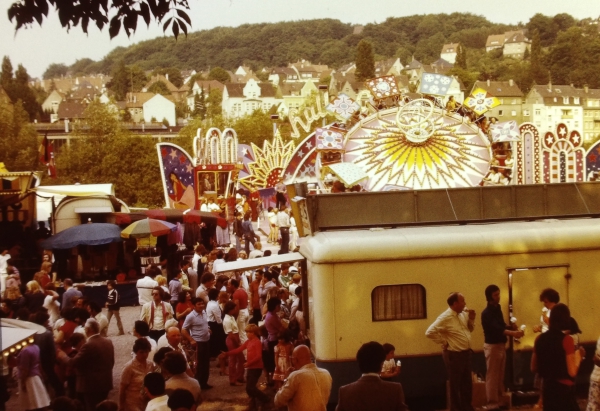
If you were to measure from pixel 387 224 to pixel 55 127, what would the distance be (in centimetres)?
10340

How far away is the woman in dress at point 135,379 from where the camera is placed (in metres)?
9.54

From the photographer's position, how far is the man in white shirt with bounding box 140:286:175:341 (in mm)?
13648

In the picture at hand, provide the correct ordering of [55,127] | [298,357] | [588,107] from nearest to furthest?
[298,357]
[55,127]
[588,107]

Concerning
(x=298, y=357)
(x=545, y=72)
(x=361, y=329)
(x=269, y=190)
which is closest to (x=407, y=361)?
(x=361, y=329)

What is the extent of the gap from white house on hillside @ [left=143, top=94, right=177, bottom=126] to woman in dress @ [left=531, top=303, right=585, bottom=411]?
148 metres

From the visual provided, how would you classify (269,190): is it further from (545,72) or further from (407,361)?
(545,72)

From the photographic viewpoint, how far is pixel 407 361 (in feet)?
36.9

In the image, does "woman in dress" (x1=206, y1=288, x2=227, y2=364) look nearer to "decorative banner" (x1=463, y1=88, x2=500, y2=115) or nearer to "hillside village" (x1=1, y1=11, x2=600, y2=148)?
"decorative banner" (x1=463, y1=88, x2=500, y2=115)

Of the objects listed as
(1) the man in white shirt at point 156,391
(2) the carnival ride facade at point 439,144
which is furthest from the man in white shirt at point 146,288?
(2) the carnival ride facade at point 439,144

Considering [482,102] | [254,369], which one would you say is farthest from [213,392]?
[482,102]

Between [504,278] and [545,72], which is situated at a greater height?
[545,72]

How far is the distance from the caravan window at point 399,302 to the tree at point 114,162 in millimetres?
50201

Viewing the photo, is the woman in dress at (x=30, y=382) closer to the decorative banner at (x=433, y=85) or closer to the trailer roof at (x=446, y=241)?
the trailer roof at (x=446, y=241)

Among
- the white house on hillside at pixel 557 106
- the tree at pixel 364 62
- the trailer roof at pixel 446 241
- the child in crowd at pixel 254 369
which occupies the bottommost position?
the child in crowd at pixel 254 369
